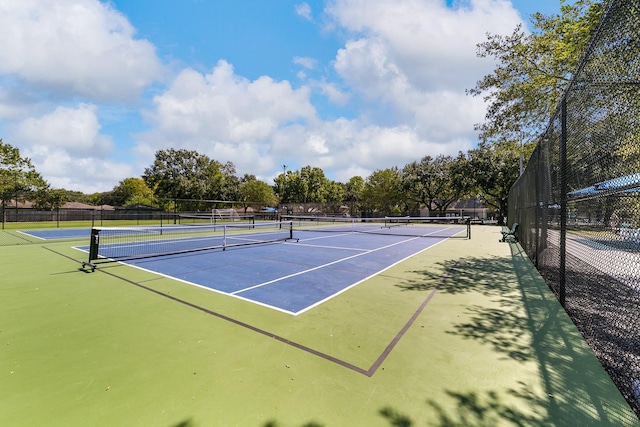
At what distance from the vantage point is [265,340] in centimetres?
366

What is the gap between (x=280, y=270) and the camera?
24.9ft

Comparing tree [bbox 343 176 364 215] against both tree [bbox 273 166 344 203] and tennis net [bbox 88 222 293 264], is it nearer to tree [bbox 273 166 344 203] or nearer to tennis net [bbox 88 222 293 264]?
tree [bbox 273 166 344 203]

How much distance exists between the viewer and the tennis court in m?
2.39

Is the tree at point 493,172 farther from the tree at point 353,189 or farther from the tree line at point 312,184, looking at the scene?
the tree at point 353,189

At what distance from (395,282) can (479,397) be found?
154 inches

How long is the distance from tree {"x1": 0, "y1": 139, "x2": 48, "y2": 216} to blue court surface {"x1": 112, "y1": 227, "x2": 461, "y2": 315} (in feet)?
89.6

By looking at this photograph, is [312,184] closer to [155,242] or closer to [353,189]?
[353,189]

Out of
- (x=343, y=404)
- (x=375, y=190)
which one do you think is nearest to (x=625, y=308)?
(x=343, y=404)

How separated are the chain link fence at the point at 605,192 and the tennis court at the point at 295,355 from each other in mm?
336

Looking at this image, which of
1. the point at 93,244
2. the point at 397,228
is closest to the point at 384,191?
the point at 397,228

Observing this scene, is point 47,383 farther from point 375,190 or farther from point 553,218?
point 375,190

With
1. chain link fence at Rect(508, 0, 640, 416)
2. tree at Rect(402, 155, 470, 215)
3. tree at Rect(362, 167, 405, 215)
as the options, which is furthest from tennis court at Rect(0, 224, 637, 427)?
tree at Rect(362, 167, 405, 215)

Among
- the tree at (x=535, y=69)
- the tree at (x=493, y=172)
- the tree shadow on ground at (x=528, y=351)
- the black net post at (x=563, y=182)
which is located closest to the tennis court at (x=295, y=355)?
the tree shadow on ground at (x=528, y=351)

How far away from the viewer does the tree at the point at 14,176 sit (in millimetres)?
25759
